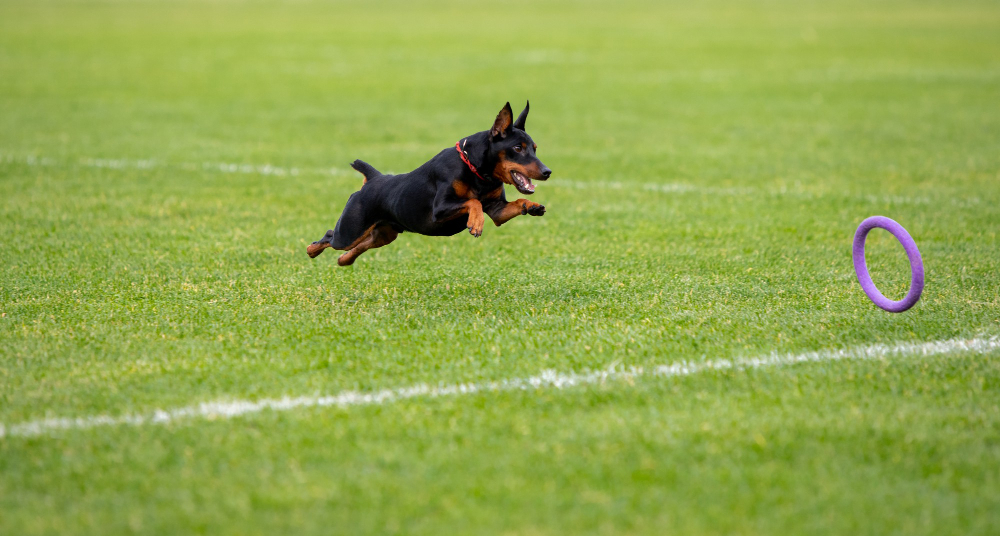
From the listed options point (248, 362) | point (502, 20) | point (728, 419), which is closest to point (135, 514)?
point (248, 362)

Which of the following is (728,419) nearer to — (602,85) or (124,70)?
(602,85)

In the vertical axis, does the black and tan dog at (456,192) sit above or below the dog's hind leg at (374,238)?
above

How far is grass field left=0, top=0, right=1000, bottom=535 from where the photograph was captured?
131 inches

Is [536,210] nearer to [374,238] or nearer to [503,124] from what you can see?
[503,124]

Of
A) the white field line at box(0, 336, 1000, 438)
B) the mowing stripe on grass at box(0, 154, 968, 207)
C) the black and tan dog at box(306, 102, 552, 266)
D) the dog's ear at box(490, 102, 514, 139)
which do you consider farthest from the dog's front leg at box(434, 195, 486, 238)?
the mowing stripe on grass at box(0, 154, 968, 207)

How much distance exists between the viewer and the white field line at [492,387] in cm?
388

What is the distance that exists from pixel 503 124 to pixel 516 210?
468 mm

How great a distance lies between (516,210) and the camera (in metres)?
5.35

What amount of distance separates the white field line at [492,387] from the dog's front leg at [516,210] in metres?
1.11

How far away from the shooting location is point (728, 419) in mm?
3887

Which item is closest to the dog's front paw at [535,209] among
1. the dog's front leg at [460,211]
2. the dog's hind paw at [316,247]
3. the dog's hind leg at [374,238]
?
the dog's front leg at [460,211]

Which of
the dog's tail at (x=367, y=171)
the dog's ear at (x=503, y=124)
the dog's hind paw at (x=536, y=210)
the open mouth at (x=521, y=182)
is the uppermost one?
the dog's ear at (x=503, y=124)

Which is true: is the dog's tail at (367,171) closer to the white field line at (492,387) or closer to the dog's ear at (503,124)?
the dog's ear at (503,124)

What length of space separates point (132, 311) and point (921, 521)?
4023 mm
